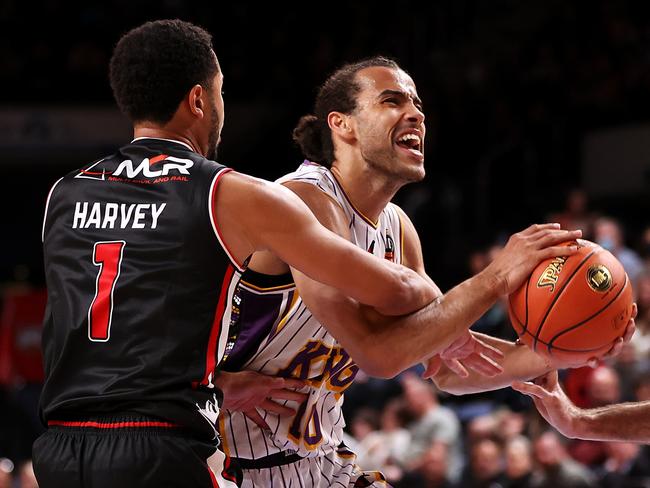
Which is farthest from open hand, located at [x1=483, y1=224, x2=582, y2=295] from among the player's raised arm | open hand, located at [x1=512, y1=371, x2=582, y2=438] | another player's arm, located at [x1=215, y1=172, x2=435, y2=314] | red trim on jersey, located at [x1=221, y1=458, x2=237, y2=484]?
red trim on jersey, located at [x1=221, y1=458, x2=237, y2=484]

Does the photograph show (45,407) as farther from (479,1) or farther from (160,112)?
(479,1)

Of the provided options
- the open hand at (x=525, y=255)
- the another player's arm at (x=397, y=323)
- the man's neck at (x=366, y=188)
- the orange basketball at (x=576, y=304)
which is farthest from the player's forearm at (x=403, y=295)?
the man's neck at (x=366, y=188)

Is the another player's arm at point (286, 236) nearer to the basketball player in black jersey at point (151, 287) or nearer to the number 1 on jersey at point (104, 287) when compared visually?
the basketball player in black jersey at point (151, 287)

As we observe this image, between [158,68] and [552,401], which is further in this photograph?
[552,401]

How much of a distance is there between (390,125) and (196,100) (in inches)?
44.4

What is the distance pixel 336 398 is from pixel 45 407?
150 cm

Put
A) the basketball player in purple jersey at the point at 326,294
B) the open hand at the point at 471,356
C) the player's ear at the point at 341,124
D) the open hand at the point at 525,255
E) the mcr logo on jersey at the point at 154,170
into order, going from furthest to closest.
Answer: the player's ear at the point at 341,124
the basketball player in purple jersey at the point at 326,294
the open hand at the point at 471,356
the open hand at the point at 525,255
the mcr logo on jersey at the point at 154,170

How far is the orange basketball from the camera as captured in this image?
12.1ft

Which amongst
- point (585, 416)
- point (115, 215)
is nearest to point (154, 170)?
point (115, 215)

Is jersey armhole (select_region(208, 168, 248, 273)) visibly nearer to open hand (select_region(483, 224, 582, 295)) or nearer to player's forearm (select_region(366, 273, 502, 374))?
player's forearm (select_region(366, 273, 502, 374))

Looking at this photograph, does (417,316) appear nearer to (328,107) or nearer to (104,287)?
(104,287)

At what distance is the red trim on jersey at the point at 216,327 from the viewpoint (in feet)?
10.6

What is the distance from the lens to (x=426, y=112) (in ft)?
48.4

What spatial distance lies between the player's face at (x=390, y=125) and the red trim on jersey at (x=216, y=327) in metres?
1.26
